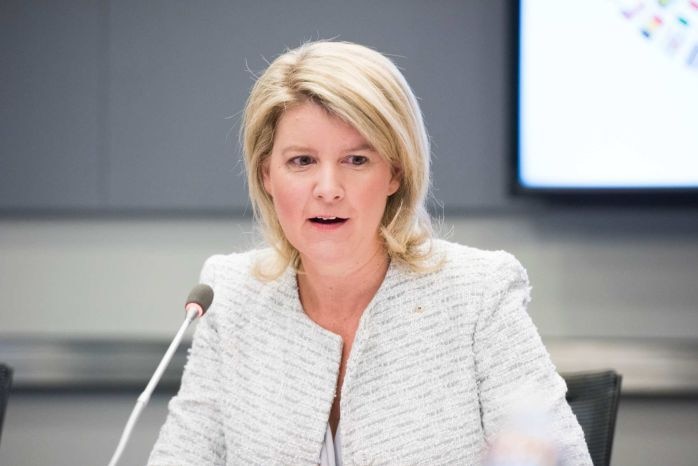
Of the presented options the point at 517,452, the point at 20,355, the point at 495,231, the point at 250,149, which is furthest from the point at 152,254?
the point at 517,452

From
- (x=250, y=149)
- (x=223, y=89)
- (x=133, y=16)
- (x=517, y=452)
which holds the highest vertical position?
(x=133, y=16)

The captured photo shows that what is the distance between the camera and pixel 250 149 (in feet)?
6.73

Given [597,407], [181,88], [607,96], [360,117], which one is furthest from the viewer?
[181,88]

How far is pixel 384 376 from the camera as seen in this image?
6.45ft

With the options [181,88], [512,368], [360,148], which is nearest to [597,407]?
[512,368]

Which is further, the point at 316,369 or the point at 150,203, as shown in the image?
the point at 150,203

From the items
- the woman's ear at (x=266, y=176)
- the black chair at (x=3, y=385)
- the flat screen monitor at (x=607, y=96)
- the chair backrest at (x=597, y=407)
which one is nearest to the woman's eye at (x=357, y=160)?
the woman's ear at (x=266, y=176)

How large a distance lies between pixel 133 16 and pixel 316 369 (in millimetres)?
1816

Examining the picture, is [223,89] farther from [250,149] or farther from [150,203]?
[250,149]

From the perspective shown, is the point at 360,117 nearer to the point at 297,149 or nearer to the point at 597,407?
the point at 297,149

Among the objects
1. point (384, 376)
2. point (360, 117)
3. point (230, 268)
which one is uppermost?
point (360, 117)

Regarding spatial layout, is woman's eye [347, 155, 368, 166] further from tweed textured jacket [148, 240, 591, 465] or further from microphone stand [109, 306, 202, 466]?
microphone stand [109, 306, 202, 466]

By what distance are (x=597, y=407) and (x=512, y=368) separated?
385mm

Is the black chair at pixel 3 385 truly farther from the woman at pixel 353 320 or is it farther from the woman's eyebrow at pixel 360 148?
the woman's eyebrow at pixel 360 148
